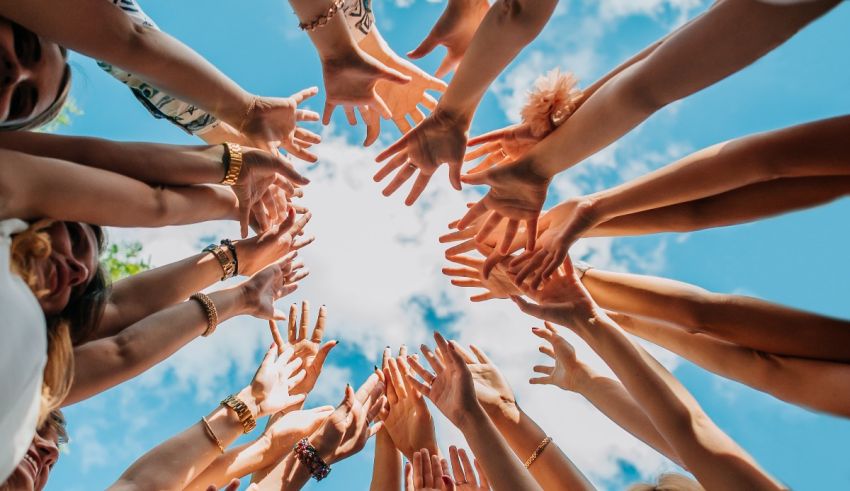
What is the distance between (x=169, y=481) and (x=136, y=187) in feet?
5.08

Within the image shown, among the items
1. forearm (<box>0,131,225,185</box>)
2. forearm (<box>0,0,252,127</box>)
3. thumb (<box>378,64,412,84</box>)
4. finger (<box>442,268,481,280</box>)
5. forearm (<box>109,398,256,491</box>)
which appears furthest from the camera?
finger (<box>442,268,481,280</box>)

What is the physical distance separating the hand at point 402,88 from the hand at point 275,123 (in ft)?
2.17

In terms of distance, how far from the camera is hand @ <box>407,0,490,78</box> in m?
3.70

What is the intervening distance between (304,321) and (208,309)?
1.43 meters

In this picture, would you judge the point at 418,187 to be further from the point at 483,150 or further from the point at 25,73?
the point at 25,73

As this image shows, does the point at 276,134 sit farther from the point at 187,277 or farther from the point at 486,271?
the point at 486,271

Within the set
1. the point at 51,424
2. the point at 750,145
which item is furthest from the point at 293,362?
the point at 750,145

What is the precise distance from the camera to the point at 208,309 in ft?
11.0

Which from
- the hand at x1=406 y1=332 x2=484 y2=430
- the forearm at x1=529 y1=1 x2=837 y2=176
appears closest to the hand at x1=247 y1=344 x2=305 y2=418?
the hand at x1=406 y1=332 x2=484 y2=430

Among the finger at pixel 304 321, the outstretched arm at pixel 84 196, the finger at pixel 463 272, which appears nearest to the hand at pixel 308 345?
the finger at pixel 304 321

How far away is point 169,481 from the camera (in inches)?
116

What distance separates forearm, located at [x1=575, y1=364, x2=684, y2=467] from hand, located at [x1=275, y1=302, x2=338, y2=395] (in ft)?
6.67

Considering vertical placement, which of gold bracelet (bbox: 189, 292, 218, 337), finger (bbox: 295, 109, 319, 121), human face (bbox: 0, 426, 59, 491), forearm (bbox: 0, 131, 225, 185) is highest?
finger (bbox: 295, 109, 319, 121)

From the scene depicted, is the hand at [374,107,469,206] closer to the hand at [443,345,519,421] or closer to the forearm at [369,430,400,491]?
the hand at [443,345,519,421]
